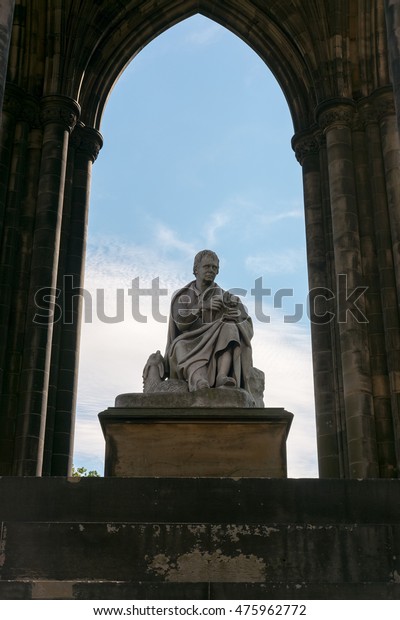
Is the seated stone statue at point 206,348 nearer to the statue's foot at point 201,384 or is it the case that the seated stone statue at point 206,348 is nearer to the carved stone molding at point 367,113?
the statue's foot at point 201,384

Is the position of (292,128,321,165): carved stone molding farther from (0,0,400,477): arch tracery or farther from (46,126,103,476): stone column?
(46,126,103,476): stone column

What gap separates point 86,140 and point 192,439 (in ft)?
27.4

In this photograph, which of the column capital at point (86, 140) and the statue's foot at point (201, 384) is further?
the column capital at point (86, 140)

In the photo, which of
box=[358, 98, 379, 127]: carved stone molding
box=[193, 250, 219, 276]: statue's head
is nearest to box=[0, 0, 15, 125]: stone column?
box=[193, 250, 219, 276]: statue's head

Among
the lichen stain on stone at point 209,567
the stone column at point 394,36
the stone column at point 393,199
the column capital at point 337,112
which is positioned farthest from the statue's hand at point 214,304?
the column capital at point 337,112

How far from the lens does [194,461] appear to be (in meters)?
8.01

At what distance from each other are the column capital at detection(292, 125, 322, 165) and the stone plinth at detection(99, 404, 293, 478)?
8.10 metres

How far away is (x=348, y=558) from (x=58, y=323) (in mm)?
8324

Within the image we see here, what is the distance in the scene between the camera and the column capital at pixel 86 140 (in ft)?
49.7

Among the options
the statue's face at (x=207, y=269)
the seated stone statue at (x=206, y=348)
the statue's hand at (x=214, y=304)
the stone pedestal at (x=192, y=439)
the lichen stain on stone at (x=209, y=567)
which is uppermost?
the statue's face at (x=207, y=269)

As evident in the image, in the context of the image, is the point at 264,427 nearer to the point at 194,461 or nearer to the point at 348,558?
the point at 194,461

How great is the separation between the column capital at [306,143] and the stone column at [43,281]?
12.2ft

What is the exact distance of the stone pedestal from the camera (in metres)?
8.01

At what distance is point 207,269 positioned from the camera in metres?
9.82
